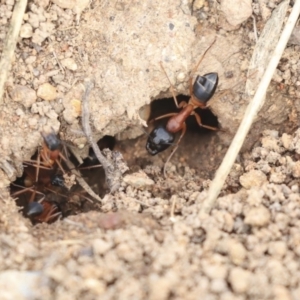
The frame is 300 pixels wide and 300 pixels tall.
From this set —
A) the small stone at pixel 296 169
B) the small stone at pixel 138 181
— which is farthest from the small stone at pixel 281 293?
the small stone at pixel 138 181

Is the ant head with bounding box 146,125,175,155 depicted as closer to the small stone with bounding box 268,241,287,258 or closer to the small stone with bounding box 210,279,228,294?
the small stone with bounding box 268,241,287,258

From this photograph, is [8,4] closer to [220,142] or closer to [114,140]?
[114,140]

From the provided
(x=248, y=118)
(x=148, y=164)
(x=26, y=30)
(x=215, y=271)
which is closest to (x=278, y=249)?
(x=215, y=271)

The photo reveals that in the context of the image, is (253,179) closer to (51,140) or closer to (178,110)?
(51,140)

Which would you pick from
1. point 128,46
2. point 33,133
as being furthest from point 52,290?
point 128,46

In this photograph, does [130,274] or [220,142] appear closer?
[130,274]

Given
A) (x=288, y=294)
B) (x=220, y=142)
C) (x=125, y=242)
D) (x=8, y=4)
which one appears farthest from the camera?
(x=220, y=142)

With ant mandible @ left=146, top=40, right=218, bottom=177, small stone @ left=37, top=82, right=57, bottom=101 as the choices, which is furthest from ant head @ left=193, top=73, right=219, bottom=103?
small stone @ left=37, top=82, right=57, bottom=101
